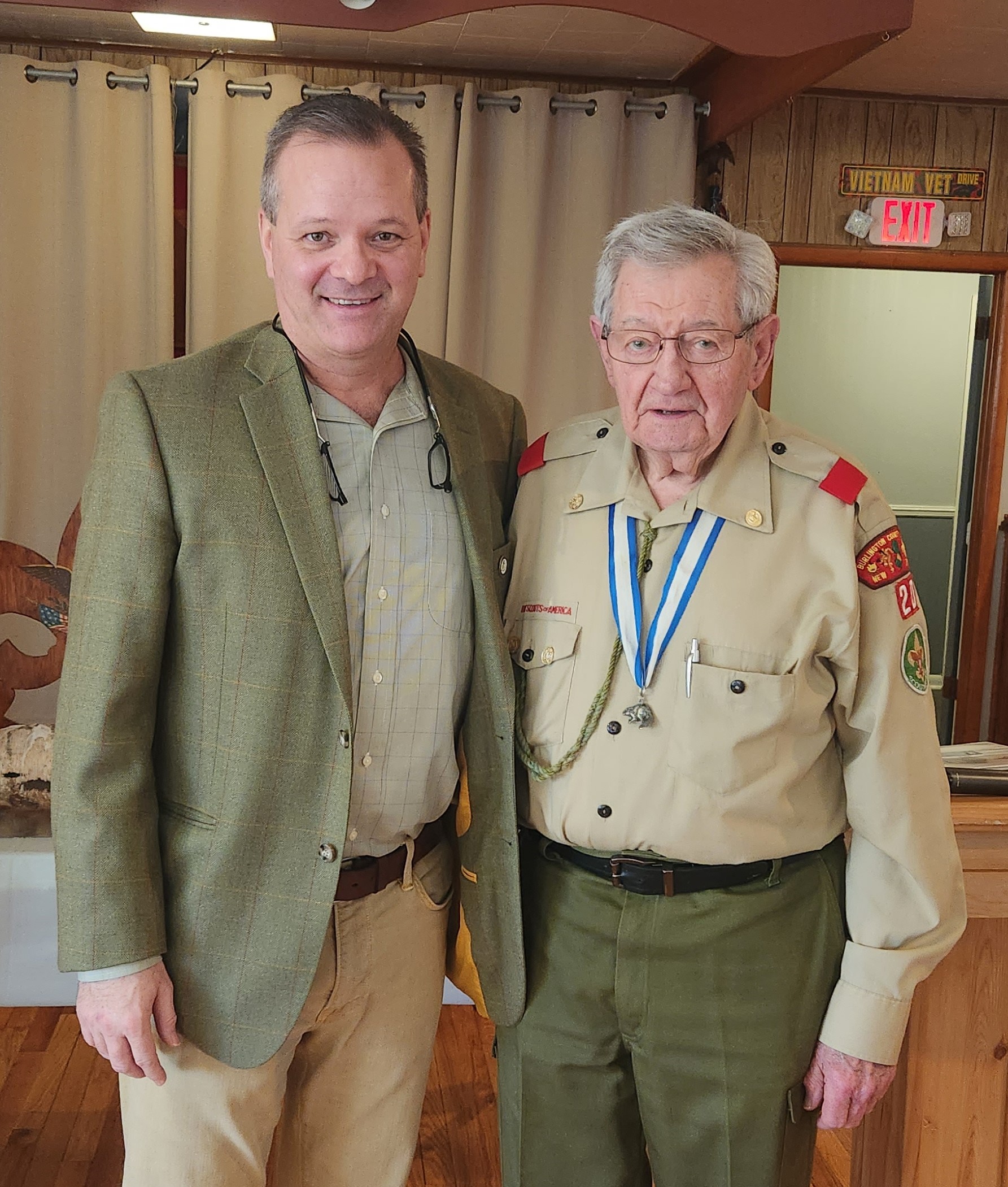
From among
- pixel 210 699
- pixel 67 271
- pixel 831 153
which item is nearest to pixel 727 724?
pixel 210 699

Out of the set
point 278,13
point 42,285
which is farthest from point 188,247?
point 278,13

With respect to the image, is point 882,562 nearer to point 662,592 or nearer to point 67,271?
point 662,592

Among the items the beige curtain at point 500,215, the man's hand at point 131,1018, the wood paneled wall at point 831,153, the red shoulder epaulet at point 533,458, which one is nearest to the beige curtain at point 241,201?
the beige curtain at point 500,215

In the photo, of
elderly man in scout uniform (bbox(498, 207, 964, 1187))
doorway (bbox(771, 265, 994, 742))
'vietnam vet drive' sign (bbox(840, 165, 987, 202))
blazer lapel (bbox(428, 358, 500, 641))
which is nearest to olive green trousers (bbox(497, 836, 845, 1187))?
elderly man in scout uniform (bbox(498, 207, 964, 1187))

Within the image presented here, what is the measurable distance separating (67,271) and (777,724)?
375 cm

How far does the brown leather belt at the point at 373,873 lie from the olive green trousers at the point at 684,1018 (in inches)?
7.2

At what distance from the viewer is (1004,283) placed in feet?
16.0

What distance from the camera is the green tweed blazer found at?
1396 millimetres

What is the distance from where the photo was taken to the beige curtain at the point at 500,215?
4.34 metres

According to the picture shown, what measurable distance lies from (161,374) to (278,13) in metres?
1.57

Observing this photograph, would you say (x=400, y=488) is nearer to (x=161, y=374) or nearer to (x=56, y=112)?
(x=161, y=374)

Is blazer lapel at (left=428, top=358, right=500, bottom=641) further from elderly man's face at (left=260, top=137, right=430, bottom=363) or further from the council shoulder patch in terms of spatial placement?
the council shoulder patch

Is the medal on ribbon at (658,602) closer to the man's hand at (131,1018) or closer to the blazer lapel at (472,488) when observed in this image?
the blazer lapel at (472,488)

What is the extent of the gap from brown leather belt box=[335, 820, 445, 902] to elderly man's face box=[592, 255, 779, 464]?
2.09 ft
